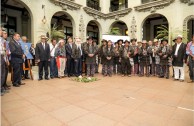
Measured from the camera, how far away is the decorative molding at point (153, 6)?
13998 mm

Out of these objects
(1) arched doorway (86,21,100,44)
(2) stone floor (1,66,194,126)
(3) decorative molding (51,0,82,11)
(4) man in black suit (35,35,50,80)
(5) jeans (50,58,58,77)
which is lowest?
(2) stone floor (1,66,194,126)

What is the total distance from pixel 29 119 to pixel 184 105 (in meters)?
3.22

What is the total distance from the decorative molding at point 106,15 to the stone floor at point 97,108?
12.7m

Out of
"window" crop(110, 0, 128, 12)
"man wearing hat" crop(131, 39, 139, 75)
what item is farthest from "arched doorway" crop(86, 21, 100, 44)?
"man wearing hat" crop(131, 39, 139, 75)

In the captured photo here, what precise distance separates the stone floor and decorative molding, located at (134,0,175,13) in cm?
1155

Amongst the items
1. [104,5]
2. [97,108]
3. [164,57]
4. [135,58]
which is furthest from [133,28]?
[97,108]

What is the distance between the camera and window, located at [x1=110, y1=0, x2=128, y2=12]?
18.0m

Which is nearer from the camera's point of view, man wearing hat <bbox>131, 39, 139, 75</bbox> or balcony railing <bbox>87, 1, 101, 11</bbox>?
man wearing hat <bbox>131, 39, 139, 75</bbox>

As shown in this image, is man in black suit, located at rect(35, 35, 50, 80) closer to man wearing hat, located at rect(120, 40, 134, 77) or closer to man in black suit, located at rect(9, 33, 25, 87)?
man in black suit, located at rect(9, 33, 25, 87)

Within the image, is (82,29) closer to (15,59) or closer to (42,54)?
(42,54)

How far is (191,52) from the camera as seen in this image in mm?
6125

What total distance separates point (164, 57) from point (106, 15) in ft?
40.9

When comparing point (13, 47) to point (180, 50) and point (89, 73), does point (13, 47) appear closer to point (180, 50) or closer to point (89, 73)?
point (89, 73)

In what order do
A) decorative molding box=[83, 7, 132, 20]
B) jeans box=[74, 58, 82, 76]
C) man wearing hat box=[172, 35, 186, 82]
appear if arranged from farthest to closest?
decorative molding box=[83, 7, 132, 20], jeans box=[74, 58, 82, 76], man wearing hat box=[172, 35, 186, 82]
